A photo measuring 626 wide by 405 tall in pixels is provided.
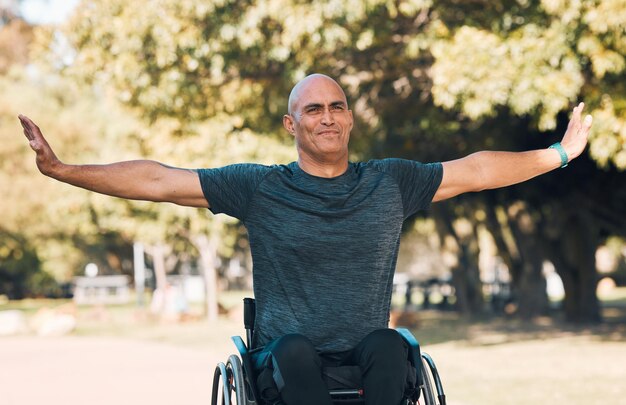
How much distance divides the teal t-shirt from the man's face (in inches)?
4.4

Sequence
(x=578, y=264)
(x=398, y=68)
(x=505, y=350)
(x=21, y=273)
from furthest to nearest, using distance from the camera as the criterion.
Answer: (x=21, y=273)
(x=578, y=264)
(x=505, y=350)
(x=398, y=68)

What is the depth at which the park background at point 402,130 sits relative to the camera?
13.8 m

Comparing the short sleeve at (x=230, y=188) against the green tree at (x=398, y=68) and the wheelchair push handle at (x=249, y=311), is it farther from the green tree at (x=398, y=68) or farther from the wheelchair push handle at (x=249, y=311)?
the green tree at (x=398, y=68)

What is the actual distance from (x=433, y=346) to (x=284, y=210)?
51.0ft

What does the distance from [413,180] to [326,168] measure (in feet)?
1.12

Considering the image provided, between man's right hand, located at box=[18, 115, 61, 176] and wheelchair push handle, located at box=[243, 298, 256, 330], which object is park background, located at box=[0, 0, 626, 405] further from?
man's right hand, located at box=[18, 115, 61, 176]

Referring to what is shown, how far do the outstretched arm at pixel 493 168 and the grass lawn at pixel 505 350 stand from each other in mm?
6173

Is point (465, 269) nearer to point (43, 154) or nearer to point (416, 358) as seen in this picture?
point (416, 358)

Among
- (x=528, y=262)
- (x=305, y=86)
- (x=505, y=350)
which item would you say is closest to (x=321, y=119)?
(x=305, y=86)

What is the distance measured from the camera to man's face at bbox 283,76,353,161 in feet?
15.2

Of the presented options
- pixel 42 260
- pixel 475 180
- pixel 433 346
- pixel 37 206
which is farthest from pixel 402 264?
pixel 475 180

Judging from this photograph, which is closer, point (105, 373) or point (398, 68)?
point (105, 373)

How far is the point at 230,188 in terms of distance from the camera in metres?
4.65

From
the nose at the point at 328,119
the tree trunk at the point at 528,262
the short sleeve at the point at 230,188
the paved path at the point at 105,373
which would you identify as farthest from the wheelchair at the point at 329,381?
the tree trunk at the point at 528,262
